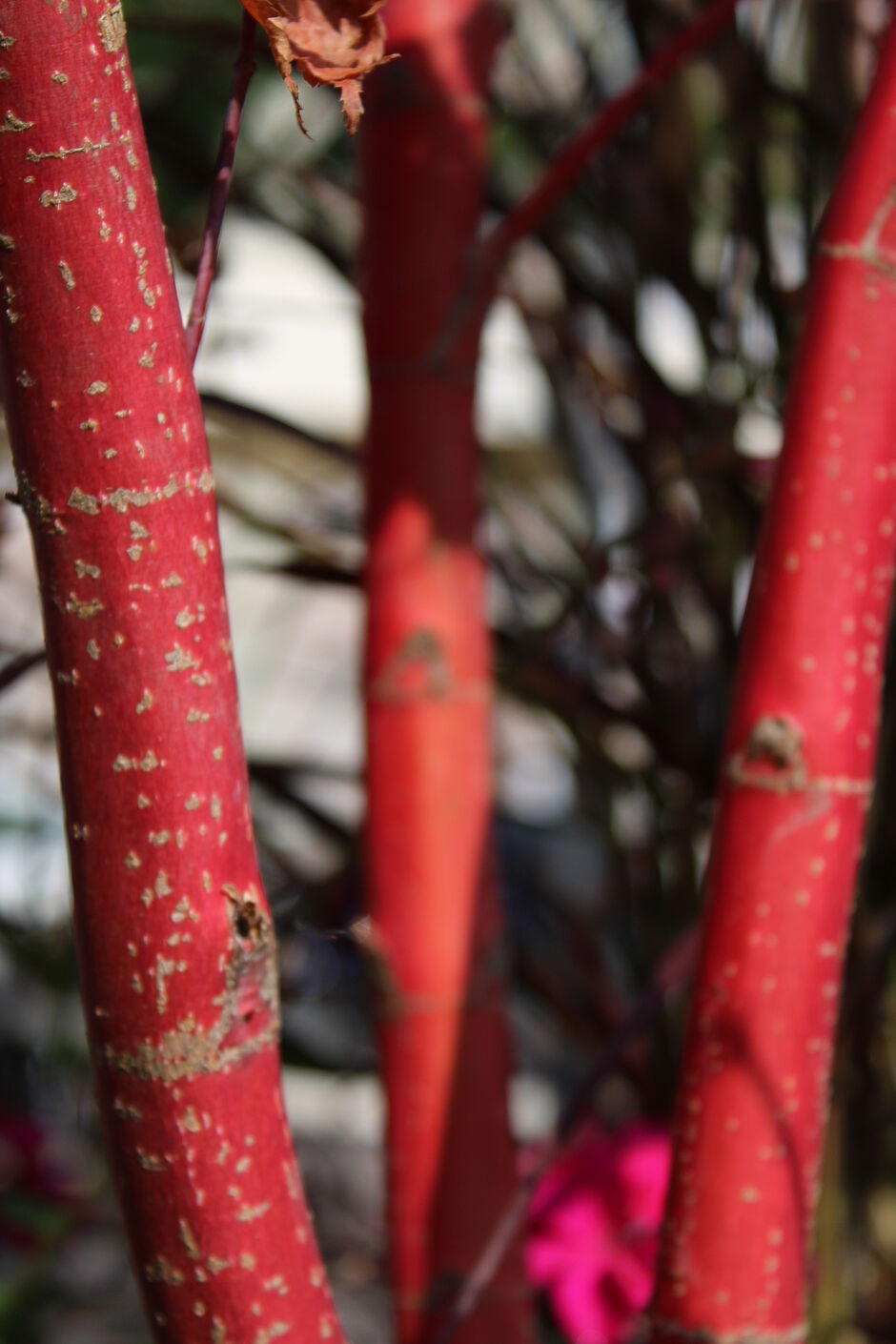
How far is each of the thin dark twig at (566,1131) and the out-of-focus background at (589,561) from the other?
117 millimetres

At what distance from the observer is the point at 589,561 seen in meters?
0.57

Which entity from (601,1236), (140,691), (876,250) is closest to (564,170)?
(876,250)

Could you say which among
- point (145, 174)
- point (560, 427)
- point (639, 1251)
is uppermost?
point (145, 174)

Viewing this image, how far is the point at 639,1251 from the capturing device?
550mm

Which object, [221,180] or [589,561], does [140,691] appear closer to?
[221,180]

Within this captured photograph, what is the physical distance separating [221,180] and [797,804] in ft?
0.57

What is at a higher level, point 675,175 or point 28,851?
point 675,175

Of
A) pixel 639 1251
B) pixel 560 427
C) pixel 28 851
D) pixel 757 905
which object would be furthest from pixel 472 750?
pixel 28 851

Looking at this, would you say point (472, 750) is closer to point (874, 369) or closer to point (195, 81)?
point (874, 369)

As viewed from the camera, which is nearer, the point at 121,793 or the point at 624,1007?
the point at 121,793

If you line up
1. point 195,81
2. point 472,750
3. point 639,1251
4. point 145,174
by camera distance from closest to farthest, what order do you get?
point 145,174, point 472,750, point 639,1251, point 195,81

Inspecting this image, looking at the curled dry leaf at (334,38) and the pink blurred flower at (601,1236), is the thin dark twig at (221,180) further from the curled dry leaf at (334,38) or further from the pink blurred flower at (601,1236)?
the pink blurred flower at (601,1236)

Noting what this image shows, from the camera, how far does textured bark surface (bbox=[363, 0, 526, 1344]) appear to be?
0.40m

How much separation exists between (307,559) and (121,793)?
37 centimetres
